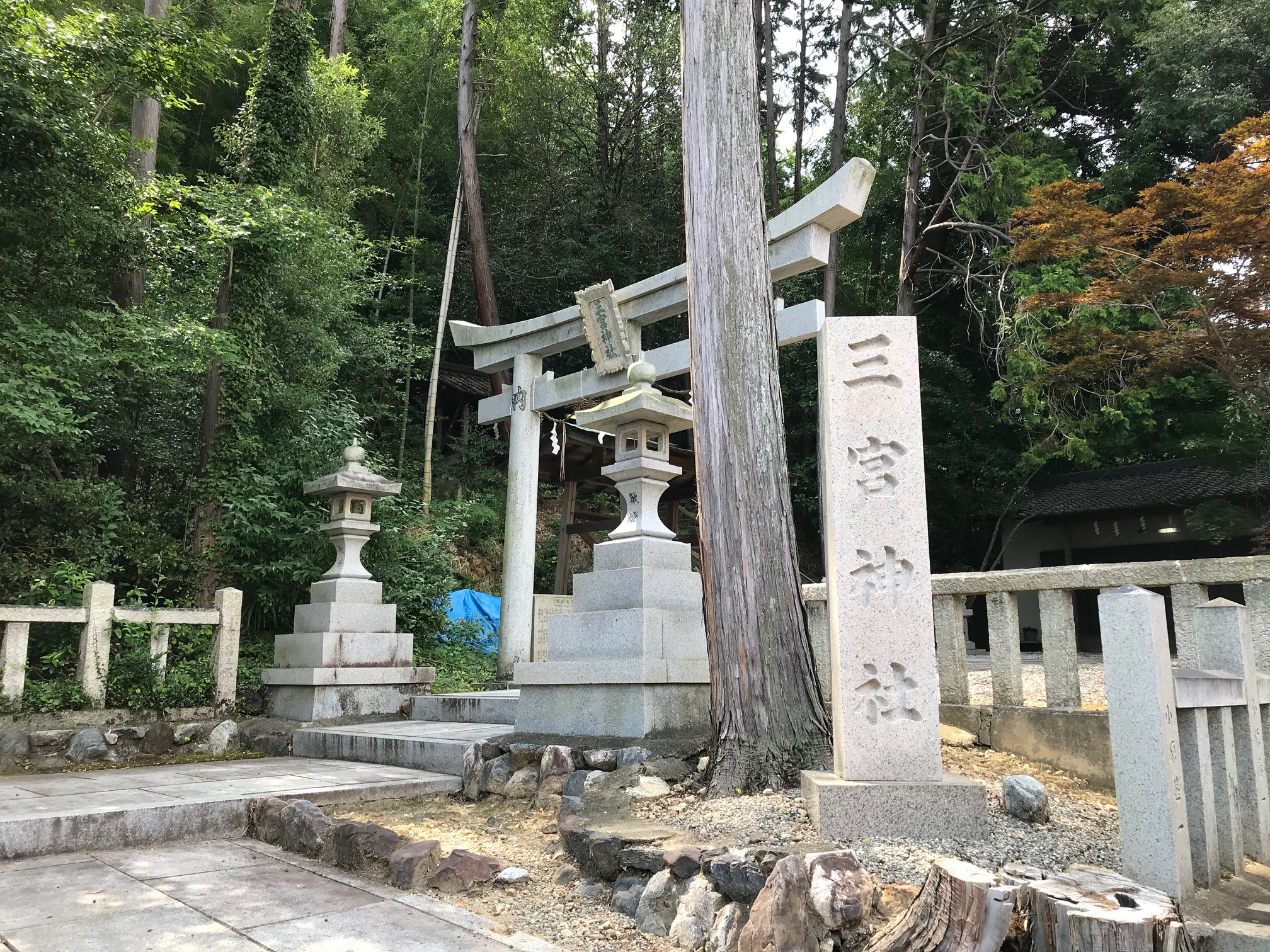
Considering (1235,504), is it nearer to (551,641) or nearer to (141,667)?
(551,641)

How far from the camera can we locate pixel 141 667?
7.36m

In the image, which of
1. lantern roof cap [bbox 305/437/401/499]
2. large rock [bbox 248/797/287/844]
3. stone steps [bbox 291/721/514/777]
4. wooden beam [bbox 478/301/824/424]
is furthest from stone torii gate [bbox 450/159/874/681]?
large rock [bbox 248/797/287/844]

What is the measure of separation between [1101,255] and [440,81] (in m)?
14.4

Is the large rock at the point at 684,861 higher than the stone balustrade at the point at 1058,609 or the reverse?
the reverse

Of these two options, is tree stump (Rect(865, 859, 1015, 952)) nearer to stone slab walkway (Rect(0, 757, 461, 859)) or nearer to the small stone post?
stone slab walkway (Rect(0, 757, 461, 859))

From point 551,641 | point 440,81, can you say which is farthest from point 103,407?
point 440,81

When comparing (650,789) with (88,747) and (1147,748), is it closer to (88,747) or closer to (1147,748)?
(1147,748)

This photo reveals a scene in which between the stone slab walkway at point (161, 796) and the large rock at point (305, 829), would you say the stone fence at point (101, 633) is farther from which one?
the large rock at point (305, 829)

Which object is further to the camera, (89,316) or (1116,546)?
(1116,546)

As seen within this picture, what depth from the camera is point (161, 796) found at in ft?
16.6

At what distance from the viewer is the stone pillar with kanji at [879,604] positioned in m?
3.60

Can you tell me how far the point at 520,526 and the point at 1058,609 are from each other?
22.9 feet

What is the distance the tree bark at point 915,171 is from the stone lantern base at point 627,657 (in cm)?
1108

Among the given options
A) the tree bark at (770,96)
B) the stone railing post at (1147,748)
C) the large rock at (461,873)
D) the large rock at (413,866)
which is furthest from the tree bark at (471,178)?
the stone railing post at (1147,748)
